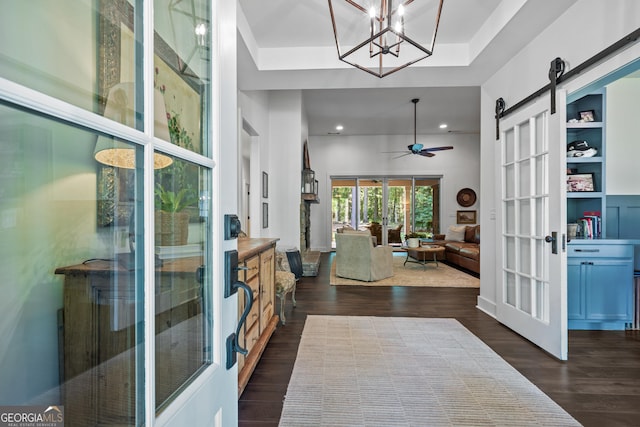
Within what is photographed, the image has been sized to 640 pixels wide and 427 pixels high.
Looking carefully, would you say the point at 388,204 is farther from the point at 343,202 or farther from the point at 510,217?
the point at 510,217

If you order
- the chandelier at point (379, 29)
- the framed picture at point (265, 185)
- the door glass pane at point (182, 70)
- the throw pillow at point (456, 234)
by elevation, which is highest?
the chandelier at point (379, 29)

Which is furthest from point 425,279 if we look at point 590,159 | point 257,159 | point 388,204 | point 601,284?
point 388,204

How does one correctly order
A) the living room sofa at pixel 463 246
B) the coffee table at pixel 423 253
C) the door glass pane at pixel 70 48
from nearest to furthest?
the door glass pane at pixel 70 48
the living room sofa at pixel 463 246
the coffee table at pixel 423 253

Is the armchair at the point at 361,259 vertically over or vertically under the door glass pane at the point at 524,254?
under

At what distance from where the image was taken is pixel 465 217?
8.82 meters

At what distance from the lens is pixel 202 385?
1.99 ft

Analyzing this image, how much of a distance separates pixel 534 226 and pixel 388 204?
6486 mm

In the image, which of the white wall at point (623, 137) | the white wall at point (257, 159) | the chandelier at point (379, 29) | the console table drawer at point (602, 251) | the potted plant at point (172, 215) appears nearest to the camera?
the potted plant at point (172, 215)

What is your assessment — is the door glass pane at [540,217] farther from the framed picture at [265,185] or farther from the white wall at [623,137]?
the framed picture at [265,185]

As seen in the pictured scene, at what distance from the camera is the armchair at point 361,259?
15.9 ft

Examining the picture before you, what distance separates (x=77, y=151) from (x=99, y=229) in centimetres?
12

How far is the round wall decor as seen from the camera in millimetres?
8805

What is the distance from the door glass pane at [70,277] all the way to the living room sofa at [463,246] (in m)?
5.87

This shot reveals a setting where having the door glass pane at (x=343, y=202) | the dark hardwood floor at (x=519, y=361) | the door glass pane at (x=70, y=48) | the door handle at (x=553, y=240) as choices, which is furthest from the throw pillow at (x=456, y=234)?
the door glass pane at (x=70, y=48)
